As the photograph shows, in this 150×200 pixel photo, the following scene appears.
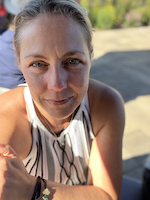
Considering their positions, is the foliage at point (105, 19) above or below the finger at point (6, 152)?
above

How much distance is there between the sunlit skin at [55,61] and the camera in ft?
3.25

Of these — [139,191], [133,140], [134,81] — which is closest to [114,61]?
[134,81]

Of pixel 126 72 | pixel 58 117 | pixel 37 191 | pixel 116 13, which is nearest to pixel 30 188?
pixel 37 191

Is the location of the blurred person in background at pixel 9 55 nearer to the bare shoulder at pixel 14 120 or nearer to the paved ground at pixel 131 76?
the bare shoulder at pixel 14 120

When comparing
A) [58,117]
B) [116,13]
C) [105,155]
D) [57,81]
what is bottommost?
[105,155]

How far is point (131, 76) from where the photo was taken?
567 centimetres

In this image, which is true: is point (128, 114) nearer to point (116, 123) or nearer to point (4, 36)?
point (4, 36)

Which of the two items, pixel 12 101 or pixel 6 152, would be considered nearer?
pixel 6 152

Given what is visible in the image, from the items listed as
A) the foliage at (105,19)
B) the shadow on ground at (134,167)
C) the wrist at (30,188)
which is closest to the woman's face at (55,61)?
the wrist at (30,188)

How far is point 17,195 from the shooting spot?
3.02 ft

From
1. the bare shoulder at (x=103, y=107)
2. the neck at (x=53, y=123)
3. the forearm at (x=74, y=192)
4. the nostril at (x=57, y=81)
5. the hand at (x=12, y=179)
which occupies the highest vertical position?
the nostril at (x=57, y=81)

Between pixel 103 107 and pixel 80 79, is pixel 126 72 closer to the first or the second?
pixel 103 107

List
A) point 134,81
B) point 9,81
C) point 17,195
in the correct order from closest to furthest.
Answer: point 17,195, point 9,81, point 134,81

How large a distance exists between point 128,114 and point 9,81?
2.57 m
